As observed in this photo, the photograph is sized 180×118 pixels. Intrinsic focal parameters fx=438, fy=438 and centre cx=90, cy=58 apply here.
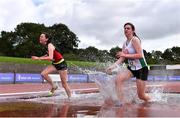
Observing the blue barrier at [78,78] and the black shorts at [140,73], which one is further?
the blue barrier at [78,78]

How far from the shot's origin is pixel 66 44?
108125mm

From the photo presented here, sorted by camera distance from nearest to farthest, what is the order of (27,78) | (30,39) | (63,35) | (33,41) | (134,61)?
(134,61) < (27,78) < (33,41) < (30,39) < (63,35)

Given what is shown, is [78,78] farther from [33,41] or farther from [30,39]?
[30,39]

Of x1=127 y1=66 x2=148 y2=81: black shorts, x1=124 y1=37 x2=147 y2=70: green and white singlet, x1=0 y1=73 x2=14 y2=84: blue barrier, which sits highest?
x1=0 y1=73 x2=14 y2=84: blue barrier

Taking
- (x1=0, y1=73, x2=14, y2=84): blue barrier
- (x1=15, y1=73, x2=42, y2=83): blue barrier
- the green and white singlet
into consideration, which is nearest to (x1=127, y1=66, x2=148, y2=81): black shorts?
the green and white singlet

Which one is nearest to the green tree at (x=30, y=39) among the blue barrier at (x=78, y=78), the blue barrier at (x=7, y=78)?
the blue barrier at (x=78, y=78)

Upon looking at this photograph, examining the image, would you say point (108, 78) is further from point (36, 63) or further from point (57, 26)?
point (57, 26)

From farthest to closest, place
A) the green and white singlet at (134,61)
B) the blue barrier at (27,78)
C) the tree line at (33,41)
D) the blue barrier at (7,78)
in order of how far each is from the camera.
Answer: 1. the tree line at (33,41)
2. the blue barrier at (27,78)
3. the blue barrier at (7,78)
4. the green and white singlet at (134,61)

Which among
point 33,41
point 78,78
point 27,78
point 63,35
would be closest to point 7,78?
point 27,78

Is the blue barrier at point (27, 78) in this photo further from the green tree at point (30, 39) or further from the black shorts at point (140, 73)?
the green tree at point (30, 39)

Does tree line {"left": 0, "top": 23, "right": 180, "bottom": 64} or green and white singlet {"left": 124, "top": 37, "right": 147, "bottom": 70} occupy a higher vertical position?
tree line {"left": 0, "top": 23, "right": 180, "bottom": 64}

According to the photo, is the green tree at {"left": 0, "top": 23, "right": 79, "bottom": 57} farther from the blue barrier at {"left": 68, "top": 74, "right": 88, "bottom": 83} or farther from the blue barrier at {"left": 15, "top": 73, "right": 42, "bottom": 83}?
the blue barrier at {"left": 15, "top": 73, "right": 42, "bottom": 83}

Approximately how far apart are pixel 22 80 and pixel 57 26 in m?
77.4

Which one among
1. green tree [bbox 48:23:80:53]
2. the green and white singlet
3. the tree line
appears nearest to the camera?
the green and white singlet
